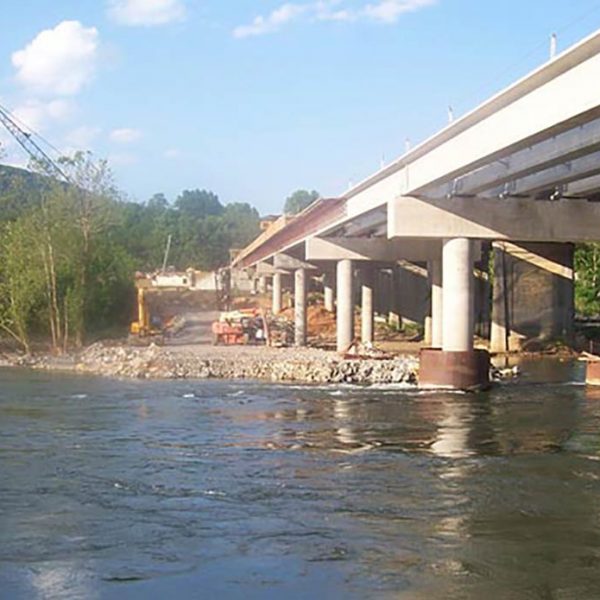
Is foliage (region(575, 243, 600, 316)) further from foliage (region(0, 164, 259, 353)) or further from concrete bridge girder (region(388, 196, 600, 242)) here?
concrete bridge girder (region(388, 196, 600, 242))

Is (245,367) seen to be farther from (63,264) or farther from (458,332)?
(63,264)

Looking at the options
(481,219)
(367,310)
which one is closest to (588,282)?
(367,310)

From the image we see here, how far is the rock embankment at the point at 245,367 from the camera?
44.5m

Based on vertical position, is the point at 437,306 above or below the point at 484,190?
below

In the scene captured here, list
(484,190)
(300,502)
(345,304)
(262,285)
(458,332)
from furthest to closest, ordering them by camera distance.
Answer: (262,285) < (345,304) < (484,190) < (458,332) < (300,502)

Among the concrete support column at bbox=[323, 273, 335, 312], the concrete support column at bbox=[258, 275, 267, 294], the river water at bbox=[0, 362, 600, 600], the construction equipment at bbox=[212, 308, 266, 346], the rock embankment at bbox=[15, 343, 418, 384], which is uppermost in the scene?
the concrete support column at bbox=[258, 275, 267, 294]

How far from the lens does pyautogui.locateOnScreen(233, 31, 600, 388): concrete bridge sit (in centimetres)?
2681

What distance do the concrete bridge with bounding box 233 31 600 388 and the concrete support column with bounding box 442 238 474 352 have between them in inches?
1.4

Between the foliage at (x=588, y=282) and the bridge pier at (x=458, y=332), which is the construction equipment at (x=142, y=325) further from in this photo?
the foliage at (x=588, y=282)

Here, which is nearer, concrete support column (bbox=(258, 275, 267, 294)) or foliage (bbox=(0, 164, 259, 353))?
foliage (bbox=(0, 164, 259, 353))

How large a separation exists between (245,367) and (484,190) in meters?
13.6

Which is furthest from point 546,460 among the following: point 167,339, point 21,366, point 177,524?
point 167,339

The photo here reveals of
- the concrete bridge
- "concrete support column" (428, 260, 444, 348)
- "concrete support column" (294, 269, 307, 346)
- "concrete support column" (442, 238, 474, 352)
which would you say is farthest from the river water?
"concrete support column" (294, 269, 307, 346)

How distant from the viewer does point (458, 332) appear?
38938 mm
